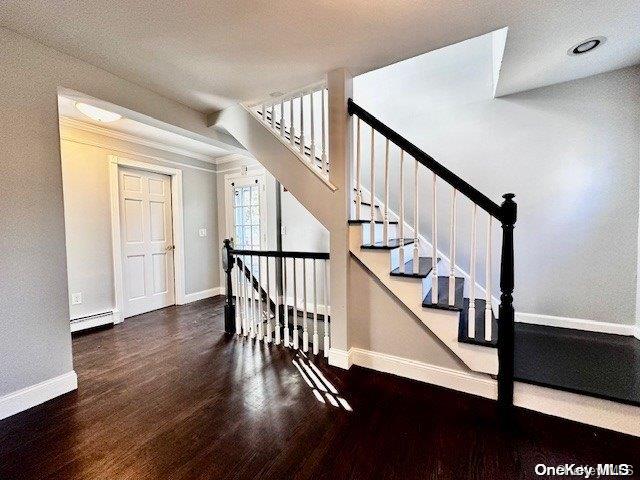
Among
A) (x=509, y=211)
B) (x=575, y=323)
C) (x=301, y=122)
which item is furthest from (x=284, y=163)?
(x=575, y=323)

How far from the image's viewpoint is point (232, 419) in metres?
1.59

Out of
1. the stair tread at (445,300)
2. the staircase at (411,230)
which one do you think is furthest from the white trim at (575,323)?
the stair tread at (445,300)

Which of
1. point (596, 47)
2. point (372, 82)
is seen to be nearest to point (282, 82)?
point (372, 82)

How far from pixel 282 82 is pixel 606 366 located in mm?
3017

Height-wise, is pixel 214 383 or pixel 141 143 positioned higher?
pixel 141 143

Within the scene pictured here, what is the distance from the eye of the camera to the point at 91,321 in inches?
124

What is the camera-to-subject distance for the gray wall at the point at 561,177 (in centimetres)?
218

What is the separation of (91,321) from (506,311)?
405 cm

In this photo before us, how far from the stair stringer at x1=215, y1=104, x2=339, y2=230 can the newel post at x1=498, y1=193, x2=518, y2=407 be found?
1.13m

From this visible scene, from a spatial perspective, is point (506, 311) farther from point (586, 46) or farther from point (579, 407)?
point (586, 46)

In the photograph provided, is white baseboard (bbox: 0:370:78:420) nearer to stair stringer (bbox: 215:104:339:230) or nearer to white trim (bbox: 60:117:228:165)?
stair stringer (bbox: 215:104:339:230)

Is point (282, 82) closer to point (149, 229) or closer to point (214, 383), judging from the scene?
point (214, 383)

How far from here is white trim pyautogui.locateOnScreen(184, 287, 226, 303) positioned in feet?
14.0

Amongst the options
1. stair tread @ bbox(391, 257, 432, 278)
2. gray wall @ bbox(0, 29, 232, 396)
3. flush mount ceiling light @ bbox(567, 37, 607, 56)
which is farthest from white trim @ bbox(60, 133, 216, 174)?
flush mount ceiling light @ bbox(567, 37, 607, 56)
